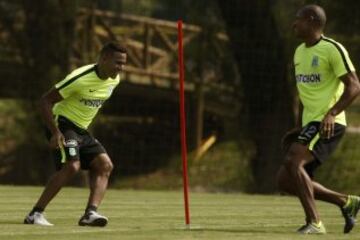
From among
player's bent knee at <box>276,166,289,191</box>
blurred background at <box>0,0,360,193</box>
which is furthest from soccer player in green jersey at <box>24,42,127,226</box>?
blurred background at <box>0,0,360,193</box>

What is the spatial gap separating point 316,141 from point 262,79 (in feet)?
40.6

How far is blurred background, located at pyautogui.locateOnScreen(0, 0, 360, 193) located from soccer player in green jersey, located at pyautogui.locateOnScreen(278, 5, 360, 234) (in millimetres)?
11137

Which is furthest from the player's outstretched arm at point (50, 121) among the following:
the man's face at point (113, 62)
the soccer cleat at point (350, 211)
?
the soccer cleat at point (350, 211)

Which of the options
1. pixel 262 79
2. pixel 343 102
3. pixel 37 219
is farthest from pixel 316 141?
pixel 262 79

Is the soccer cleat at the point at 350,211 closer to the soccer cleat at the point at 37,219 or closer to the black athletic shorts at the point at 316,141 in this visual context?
the black athletic shorts at the point at 316,141

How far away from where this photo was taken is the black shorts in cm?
1098

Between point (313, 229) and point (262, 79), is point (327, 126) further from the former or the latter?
point (262, 79)

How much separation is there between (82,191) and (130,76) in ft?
26.9

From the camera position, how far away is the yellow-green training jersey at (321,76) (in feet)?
34.5

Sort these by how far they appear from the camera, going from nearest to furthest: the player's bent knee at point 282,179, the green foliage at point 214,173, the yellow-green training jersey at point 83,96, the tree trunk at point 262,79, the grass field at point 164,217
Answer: the grass field at point 164,217 → the player's bent knee at point 282,179 → the yellow-green training jersey at point 83,96 → the tree trunk at point 262,79 → the green foliage at point 214,173

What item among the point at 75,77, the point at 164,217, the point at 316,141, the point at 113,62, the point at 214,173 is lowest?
the point at 214,173

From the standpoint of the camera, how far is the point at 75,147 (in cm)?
1102

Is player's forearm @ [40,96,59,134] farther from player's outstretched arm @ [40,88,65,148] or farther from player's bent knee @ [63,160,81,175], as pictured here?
player's bent knee @ [63,160,81,175]

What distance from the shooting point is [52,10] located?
2328cm
